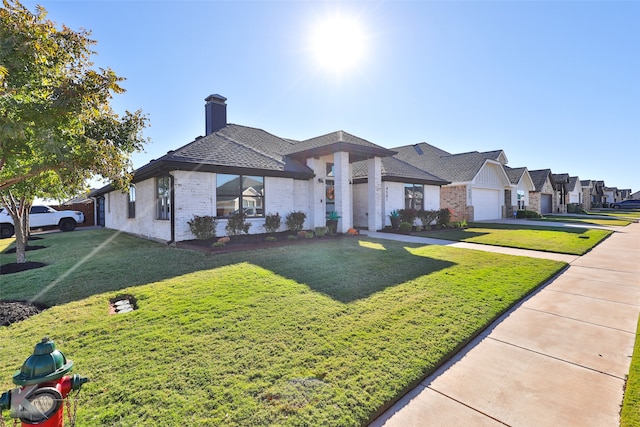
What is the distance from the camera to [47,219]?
1898 centimetres

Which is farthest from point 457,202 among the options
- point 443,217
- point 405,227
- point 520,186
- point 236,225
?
point 236,225

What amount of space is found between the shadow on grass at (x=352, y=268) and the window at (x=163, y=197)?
5298 mm

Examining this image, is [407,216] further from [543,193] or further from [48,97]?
[543,193]

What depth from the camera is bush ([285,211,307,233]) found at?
12.8m

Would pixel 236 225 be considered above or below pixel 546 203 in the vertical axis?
below

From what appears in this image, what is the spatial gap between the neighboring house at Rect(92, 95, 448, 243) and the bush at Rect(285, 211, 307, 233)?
37cm

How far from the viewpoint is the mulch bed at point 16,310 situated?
4.20m

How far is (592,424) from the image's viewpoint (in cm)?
227

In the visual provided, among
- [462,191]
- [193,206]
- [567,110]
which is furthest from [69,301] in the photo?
[567,110]

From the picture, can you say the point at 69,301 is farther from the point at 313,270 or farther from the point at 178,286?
the point at 313,270

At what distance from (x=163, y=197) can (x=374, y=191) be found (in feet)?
31.2

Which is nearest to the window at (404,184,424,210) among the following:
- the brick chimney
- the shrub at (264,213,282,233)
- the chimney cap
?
the shrub at (264,213,282,233)

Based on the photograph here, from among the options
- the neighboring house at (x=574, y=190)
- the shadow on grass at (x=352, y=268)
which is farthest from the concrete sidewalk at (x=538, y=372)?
the neighboring house at (x=574, y=190)

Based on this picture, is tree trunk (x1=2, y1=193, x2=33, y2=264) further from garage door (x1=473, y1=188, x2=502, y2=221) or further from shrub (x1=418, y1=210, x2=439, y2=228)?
garage door (x1=473, y1=188, x2=502, y2=221)
